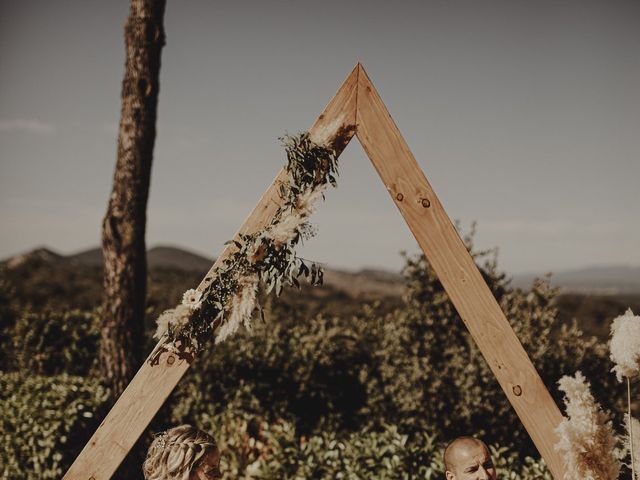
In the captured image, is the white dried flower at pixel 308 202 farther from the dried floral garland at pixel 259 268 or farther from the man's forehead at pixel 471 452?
the man's forehead at pixel 471 452

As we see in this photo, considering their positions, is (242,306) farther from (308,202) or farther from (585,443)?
(585,443)

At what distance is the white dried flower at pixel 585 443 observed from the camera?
2.38m

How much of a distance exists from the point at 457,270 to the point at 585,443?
1.10 metres

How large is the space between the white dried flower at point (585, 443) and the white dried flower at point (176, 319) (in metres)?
2.05

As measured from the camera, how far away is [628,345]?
7.68 feet

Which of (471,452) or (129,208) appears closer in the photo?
(471,452)

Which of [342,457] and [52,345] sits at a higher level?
[52,345]

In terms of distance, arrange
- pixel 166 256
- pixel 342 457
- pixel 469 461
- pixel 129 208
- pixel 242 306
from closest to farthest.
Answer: pixel 242 306
pixel 469 461
pixel 342 457
pixel 129 208
pixel 166 256

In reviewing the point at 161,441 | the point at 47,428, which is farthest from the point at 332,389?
the point at 161,441

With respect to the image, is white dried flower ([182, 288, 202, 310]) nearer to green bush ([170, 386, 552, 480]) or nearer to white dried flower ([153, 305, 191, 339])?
white dried flower ([153, 305, 191, 339])

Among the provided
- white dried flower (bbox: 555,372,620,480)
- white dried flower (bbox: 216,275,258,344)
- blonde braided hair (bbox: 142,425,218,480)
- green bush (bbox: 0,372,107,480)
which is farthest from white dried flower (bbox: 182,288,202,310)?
Answer: green bush (bbox: 0,372,107,480)

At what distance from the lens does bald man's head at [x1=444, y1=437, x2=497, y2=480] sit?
277cm

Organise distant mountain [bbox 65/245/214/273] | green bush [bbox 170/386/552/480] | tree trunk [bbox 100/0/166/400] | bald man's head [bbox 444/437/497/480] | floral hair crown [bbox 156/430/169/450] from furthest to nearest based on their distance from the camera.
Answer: distant mountain [bbox 65/245/214/273], tree trunk [bbox 100/0/166/400], green bush [bbox 170/386/552/480], bald man's head [bbox 444/437/497/480], floral hair crown [bbox 156/430/169/450]

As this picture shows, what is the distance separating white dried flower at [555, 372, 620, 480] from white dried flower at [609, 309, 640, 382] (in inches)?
9.6
